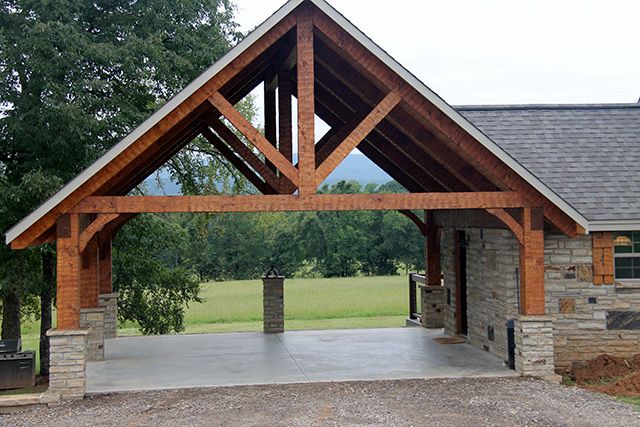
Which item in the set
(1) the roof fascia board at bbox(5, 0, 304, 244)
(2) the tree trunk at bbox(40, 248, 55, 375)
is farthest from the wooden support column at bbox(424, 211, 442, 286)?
(2) the tree trunk at bbox(40, 248, 55, 375)

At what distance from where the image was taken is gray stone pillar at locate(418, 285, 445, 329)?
1770 cm

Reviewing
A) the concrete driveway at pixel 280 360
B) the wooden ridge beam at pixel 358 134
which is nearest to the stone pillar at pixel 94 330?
the concrete driveway at pixel 280 360

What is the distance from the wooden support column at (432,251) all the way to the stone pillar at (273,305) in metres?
3.50

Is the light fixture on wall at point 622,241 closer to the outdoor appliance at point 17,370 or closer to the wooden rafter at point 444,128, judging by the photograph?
the wooden rafter at point 444,128

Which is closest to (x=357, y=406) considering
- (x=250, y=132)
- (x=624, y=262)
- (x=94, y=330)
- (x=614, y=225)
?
(x=250, y=132)

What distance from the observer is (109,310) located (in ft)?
53.6

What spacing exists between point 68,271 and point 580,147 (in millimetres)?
9773

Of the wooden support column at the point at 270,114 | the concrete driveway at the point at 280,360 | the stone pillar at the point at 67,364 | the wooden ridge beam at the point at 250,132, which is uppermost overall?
the wooden support column at the point at 270,114

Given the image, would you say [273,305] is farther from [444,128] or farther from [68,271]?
[444,128]

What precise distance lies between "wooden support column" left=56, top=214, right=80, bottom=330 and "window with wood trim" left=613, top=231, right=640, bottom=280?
8912mm

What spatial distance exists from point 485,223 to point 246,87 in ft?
17.7

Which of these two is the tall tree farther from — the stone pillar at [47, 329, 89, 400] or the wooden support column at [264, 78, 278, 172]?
Answer: the stone pillar at [47, 329, 89, 400]

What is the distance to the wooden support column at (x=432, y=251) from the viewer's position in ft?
57.2

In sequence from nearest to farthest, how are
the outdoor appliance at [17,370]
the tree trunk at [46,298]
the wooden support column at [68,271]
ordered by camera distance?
the wooden support column at [68,271] < the outdoor appliance at [17,370] < the tree trunk at [46,298]
